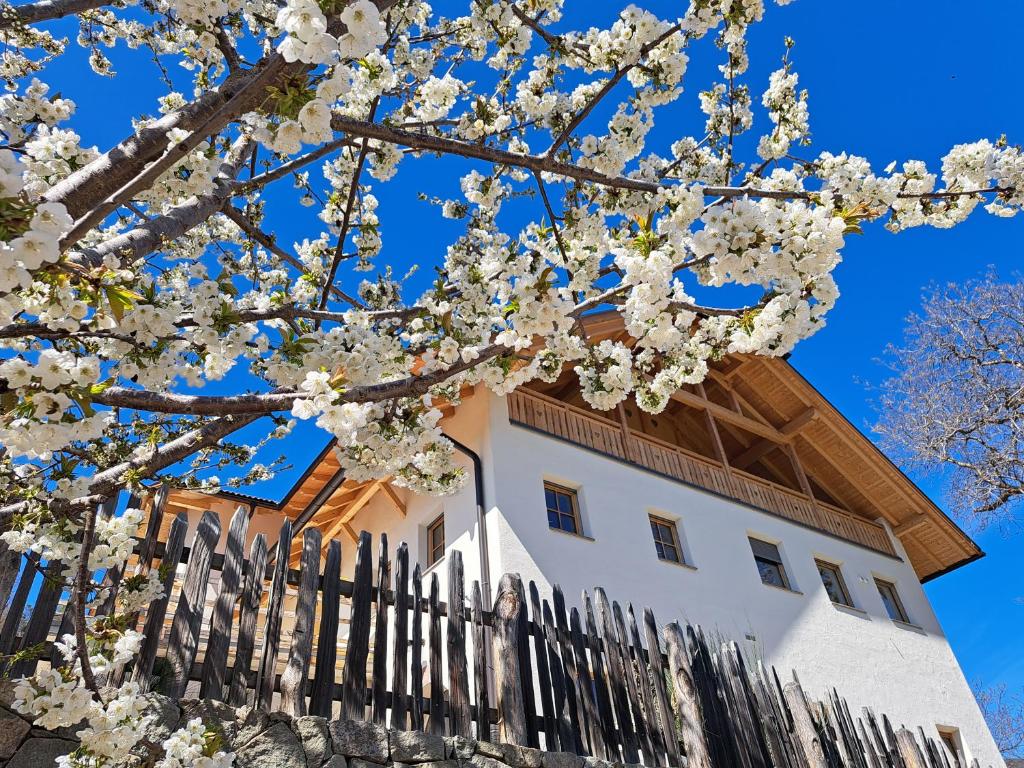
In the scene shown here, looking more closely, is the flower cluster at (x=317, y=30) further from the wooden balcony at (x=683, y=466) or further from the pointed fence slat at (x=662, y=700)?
the wooden balcony at (x=683, y=466)

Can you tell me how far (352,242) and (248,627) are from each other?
3.09 metres

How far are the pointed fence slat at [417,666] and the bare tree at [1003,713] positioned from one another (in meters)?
24.9

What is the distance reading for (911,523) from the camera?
1468cm

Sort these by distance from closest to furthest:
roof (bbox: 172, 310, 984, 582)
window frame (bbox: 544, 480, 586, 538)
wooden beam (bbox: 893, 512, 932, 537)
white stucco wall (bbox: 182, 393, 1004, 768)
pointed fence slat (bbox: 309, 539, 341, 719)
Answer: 1. pointed fence slat (bbox: 309, 539, 341, 719)
2. white stucco wall (bbox: 182, 393, 1004, 768)
3. window frame (bbox: 544, 480, 586, 538)
4. roof (bbox: 172, 310, 984, 582)
5. wooden beam (bbox: 893, 512, 932, 537)

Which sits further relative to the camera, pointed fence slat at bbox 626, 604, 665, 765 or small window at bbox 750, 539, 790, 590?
small window at bbox 750, 539, 790, 590

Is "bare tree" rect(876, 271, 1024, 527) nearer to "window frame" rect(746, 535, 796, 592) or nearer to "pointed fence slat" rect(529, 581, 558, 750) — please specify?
"window frame" rect(746, 535, 796, 592)

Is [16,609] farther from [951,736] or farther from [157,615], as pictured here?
[951,736]

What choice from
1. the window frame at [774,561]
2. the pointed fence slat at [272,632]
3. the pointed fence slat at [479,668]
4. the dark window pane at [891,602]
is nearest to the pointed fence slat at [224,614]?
the pointed fence slat at [479,668]

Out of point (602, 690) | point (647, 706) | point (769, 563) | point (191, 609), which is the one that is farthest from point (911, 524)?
point (191, 609)

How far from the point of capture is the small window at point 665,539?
10523mm

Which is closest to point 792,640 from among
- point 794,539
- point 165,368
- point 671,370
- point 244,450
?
point 794,539

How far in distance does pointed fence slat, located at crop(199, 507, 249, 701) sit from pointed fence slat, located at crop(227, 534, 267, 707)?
0.05 m

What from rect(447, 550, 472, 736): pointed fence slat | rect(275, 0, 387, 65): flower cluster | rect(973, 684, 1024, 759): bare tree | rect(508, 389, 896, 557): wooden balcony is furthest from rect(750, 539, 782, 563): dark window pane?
rect(973, 684, 1024, 759): bare tree

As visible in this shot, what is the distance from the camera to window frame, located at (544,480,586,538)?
9.58 m
